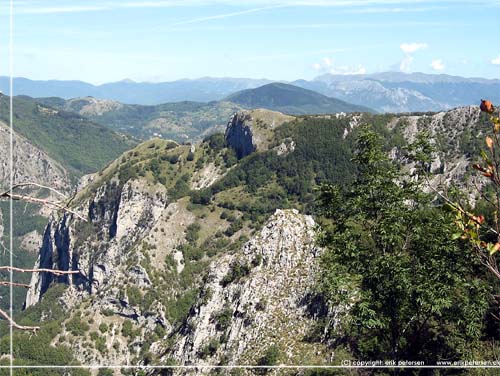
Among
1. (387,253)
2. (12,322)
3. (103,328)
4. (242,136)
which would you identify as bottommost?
(103,328)

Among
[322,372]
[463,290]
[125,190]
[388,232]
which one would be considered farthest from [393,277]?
[125,190]

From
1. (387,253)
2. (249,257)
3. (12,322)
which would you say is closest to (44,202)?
(12,322)

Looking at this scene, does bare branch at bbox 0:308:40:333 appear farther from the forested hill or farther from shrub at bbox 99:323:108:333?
shrub at bbox 99:323:108:333

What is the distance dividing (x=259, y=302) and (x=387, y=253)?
33581 mm

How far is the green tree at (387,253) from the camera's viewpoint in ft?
58.0

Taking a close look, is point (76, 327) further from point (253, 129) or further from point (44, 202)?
point (44, 202)

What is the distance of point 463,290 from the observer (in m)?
19.6

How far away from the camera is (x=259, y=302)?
50.1m

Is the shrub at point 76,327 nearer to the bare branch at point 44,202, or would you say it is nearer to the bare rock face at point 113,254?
the bare rock face at point 113,254

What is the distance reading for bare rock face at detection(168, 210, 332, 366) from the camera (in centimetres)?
4469

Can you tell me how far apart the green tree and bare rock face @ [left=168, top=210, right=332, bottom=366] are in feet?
71.6

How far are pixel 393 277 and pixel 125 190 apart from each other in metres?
171

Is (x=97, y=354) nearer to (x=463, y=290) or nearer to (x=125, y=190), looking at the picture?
(x=125, y=190)

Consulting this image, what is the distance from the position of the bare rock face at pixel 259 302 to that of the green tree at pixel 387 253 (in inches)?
859
